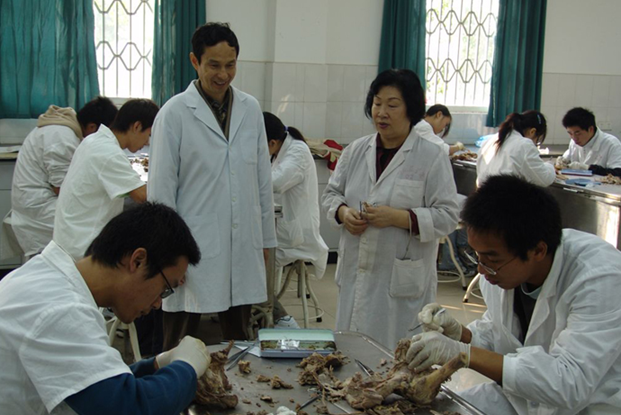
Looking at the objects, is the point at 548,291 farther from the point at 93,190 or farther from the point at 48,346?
the point at 93,190

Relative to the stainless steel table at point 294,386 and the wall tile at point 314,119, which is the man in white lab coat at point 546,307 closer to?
the stainless steel table at point 294,386

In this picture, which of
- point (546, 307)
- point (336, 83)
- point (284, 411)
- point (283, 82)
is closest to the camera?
point (284, 411)

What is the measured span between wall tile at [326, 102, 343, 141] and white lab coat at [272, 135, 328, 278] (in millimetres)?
2291

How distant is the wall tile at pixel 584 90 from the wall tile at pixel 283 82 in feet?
11.2

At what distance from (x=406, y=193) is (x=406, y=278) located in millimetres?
340

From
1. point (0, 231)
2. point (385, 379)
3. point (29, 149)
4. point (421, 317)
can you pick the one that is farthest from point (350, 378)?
point (0, 231)

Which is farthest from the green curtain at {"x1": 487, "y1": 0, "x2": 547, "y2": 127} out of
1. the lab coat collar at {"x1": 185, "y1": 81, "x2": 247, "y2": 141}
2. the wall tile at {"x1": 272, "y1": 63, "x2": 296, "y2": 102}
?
the lab coat collar at {"x1": 185, "y1": 81, "x2": 247, "y2": 141}

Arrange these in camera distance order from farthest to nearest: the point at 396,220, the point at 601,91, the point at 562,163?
the point at 601,91 < the point at 562,163 < the point at 396,220

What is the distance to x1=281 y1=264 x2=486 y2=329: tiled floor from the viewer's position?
449cm

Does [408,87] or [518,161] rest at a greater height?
[408,87]

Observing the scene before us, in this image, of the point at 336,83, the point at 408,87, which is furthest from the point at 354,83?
the point at 408,87

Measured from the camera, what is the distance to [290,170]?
3.81 metres

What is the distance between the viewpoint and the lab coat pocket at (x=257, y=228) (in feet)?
9.32

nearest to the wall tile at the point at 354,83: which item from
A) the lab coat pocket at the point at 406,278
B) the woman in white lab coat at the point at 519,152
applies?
the woman in white lab coat at the point at 519,152
